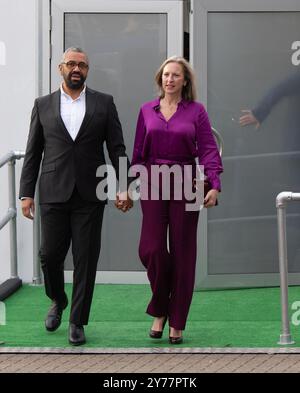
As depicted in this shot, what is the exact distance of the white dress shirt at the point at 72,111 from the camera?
6.70m

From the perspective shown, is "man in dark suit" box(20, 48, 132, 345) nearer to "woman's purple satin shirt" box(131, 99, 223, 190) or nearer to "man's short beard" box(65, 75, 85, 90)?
"man's short beard" box(65, 75, 85, 90)

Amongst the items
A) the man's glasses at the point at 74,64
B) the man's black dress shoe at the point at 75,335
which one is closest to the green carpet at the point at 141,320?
the man's black dress shoe at the point at 75,335

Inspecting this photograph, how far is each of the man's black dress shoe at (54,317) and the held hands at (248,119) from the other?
7.70 feet

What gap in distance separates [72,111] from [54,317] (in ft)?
4.43

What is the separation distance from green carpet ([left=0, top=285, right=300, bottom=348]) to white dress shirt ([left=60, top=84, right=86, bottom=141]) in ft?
4.38

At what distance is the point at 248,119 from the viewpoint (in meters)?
8.57

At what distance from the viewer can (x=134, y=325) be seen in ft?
24.1

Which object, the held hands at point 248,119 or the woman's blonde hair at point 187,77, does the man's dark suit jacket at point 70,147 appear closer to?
the woman's blonde hair at point 187,77

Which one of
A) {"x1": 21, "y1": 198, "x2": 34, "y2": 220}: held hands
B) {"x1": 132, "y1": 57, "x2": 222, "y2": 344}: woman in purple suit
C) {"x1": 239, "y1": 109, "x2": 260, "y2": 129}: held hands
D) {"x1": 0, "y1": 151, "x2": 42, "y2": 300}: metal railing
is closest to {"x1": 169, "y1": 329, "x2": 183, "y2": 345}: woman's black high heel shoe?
{"x1": 132, "y1": 57, "x2": 222, "y2": 344}: woman in purple suit

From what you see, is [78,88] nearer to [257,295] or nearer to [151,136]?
[151,136]

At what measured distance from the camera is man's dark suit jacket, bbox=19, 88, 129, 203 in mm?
6660

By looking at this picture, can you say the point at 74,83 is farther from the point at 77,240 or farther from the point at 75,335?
the point at 75,335

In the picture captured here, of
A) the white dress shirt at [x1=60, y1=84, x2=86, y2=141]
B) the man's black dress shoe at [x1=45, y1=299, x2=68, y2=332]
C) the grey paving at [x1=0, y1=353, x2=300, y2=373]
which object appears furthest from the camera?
the man's black dress shoe at [x1=45, y1=299, x2=68, y2=332]

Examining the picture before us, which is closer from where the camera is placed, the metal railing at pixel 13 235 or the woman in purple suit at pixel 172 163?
the woman in purple suit at pixel 172 163
